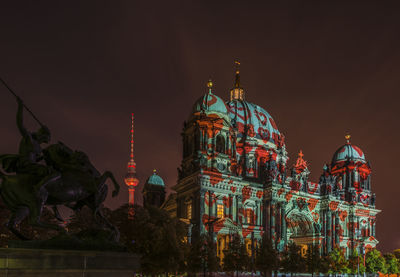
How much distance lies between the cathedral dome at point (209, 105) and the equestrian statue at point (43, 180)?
176 ft

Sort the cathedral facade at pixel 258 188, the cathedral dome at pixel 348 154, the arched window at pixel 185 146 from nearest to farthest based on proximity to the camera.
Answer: the cathedral facade at pixel 258 188 → the arched window at pixel 185 146 → the cathedral dome at pixel 348 154

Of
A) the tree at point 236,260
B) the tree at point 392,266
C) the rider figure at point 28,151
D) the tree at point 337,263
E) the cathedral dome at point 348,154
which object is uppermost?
the cathedral dome at point 348,154

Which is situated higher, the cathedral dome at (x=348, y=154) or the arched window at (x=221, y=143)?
the cathedral dome at (x=348, y=154)

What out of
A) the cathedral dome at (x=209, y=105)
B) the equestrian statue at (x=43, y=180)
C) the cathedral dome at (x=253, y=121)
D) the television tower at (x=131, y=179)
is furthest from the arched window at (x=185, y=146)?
the television tower at (x=131, y=179)

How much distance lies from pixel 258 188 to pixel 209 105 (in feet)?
50.5

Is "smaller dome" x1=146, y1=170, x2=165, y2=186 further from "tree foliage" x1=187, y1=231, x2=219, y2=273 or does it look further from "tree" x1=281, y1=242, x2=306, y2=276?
"tree foliage" x1=187, y1=231, x2=219, y2=273

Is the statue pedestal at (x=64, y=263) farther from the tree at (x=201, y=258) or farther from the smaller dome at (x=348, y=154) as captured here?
the smaller dome at (x=348, y=154)

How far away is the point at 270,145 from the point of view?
283 feet

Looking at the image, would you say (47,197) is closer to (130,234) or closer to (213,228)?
(130,234)

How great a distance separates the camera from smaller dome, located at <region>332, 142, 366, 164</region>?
91.5m

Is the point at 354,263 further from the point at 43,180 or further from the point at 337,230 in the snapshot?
the point at 43,180

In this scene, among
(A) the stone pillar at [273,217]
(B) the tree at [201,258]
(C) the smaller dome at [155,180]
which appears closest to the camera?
(B) the tree at [201,258]

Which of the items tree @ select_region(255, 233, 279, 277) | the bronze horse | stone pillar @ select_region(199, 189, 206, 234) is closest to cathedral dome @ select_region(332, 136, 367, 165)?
tree @ select_region(255, 233, 279, 277)

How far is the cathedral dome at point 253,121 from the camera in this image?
84.6 metres
